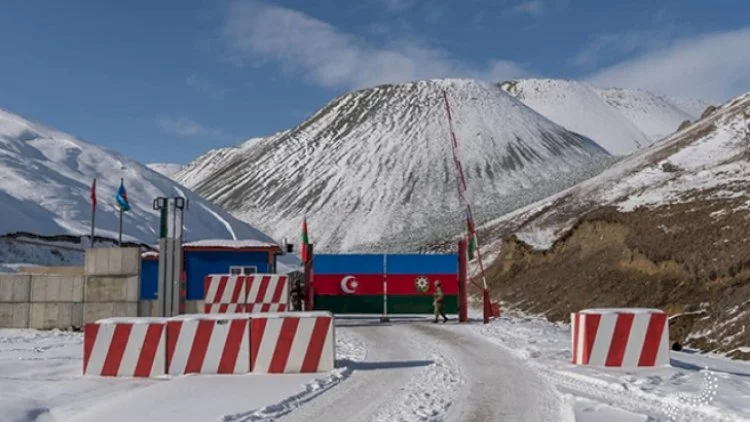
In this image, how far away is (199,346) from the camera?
13367mm

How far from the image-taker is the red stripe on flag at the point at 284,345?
13.4 m

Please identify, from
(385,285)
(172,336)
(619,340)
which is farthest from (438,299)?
(172,336)

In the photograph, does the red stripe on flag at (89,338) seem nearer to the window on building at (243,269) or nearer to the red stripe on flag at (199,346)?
the red stripe on flag at (199,346)

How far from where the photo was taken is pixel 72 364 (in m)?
15.0

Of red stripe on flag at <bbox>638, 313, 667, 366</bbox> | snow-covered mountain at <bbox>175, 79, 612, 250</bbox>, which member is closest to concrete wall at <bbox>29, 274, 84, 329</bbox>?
red stripe on flag at <bbox>638, 313, 667, 366</bbox>

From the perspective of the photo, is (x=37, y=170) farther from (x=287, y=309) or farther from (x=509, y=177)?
(x=509, y=177)

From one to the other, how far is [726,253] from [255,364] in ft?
74.3

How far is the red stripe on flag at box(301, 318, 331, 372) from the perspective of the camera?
1345 cm

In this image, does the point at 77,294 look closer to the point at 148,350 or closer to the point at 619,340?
Result: the point at 148,350

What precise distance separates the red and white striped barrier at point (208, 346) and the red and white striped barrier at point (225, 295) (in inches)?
314

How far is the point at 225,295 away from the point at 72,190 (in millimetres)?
68477

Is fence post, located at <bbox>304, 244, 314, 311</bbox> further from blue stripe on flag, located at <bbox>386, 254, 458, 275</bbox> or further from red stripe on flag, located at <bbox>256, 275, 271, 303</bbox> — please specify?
red stripe on flag, located at <bbox>256, 275, 271, 303</bbox>

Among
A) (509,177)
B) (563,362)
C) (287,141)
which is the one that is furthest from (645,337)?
(287,141)

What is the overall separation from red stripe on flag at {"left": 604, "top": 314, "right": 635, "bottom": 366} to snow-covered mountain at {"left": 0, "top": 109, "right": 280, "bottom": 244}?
188ft
